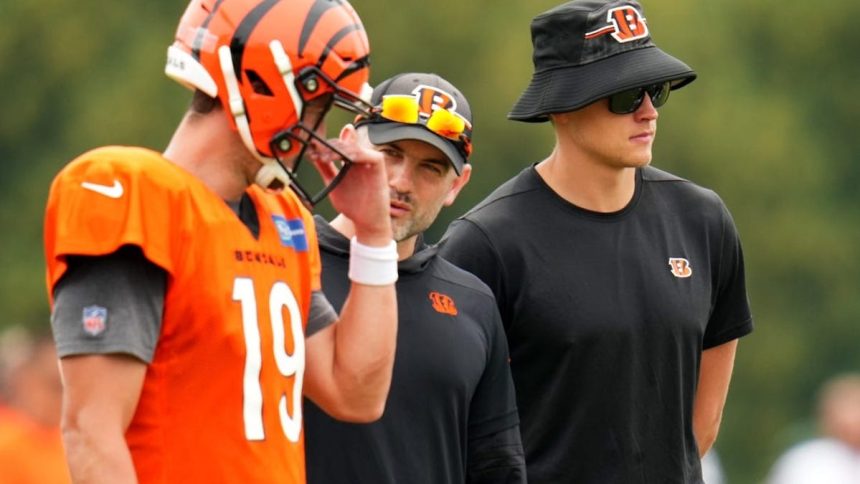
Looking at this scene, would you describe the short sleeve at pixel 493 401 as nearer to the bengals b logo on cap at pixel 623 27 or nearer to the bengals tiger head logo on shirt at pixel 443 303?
the bengals tiger head logo on shirt at pixel 443 303

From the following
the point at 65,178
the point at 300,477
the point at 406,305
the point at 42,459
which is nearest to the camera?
the point at 65,178

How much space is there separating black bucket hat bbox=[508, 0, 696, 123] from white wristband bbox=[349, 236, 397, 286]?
1.61 metres

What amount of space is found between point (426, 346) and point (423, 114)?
74cm

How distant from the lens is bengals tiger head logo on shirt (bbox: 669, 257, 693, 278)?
23.3 ft

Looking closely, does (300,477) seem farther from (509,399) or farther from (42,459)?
(42,459)

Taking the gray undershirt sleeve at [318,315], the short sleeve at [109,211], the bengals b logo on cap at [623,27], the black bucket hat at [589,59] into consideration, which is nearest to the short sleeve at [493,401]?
the black bucket hat at [589,59]

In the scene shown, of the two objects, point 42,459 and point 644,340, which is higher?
point 644,340

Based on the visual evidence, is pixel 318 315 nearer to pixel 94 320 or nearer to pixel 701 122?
pixel 94 320

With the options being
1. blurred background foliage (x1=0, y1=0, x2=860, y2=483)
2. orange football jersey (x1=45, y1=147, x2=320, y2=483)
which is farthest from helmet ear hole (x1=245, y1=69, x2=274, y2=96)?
blurred background foliage (x1=0, y1=0, x2=860, y2=483)

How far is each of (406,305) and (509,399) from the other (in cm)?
43

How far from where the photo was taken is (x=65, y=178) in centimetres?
493

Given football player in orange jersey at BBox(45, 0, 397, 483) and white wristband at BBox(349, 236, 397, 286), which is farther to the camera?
white wristband at BBox(349, 236, 397, 286)

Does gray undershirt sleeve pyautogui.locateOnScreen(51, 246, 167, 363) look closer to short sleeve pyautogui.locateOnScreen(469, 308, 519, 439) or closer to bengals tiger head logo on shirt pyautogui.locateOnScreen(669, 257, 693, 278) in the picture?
short sleeve pyautogui.locateOnScreen(469, 308, 519, 439)

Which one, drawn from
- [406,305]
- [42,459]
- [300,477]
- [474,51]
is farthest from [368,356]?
[474,51]
